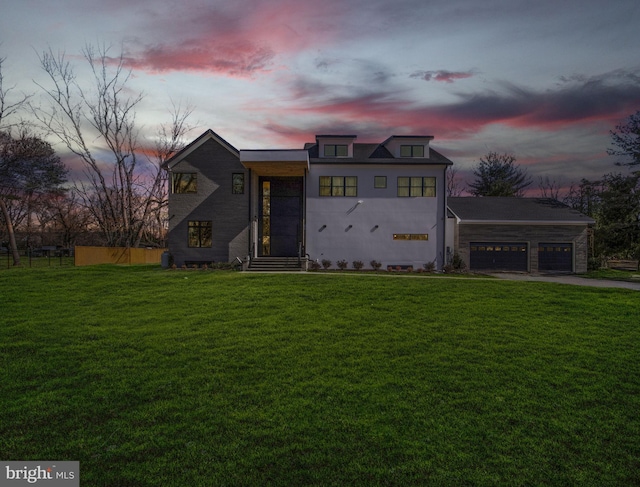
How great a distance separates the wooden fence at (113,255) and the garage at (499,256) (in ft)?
88.2

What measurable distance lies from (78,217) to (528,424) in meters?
55.7

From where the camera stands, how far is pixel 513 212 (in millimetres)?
26938

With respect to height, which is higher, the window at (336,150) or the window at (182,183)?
the window at (336,150)

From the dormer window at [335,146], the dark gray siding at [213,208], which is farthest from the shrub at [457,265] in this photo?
the dark gray siding at [213,208]

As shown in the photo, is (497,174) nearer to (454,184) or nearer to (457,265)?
(454,184)

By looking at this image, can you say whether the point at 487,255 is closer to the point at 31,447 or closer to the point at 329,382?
the point at 329,382

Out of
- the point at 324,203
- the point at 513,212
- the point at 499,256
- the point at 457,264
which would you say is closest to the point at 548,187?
the point at 513,212

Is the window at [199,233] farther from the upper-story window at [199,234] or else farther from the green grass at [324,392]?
the green grass at [324,392]

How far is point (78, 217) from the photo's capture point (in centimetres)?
4838

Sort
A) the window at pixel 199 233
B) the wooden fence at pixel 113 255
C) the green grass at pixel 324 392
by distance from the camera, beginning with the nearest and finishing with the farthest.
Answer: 1. the green grass at pixel 324 392
2. the window at pixel 199 233
3. the wooden fence at pixel 113 255

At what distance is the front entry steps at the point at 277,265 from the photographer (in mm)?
20688

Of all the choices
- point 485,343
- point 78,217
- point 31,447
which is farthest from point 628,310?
point 78,217

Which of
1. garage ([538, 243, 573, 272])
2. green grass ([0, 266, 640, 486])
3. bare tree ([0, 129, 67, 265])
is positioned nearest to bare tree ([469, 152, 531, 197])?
garage ([538, 243, 573, 272])

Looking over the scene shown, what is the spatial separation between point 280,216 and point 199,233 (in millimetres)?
5135
